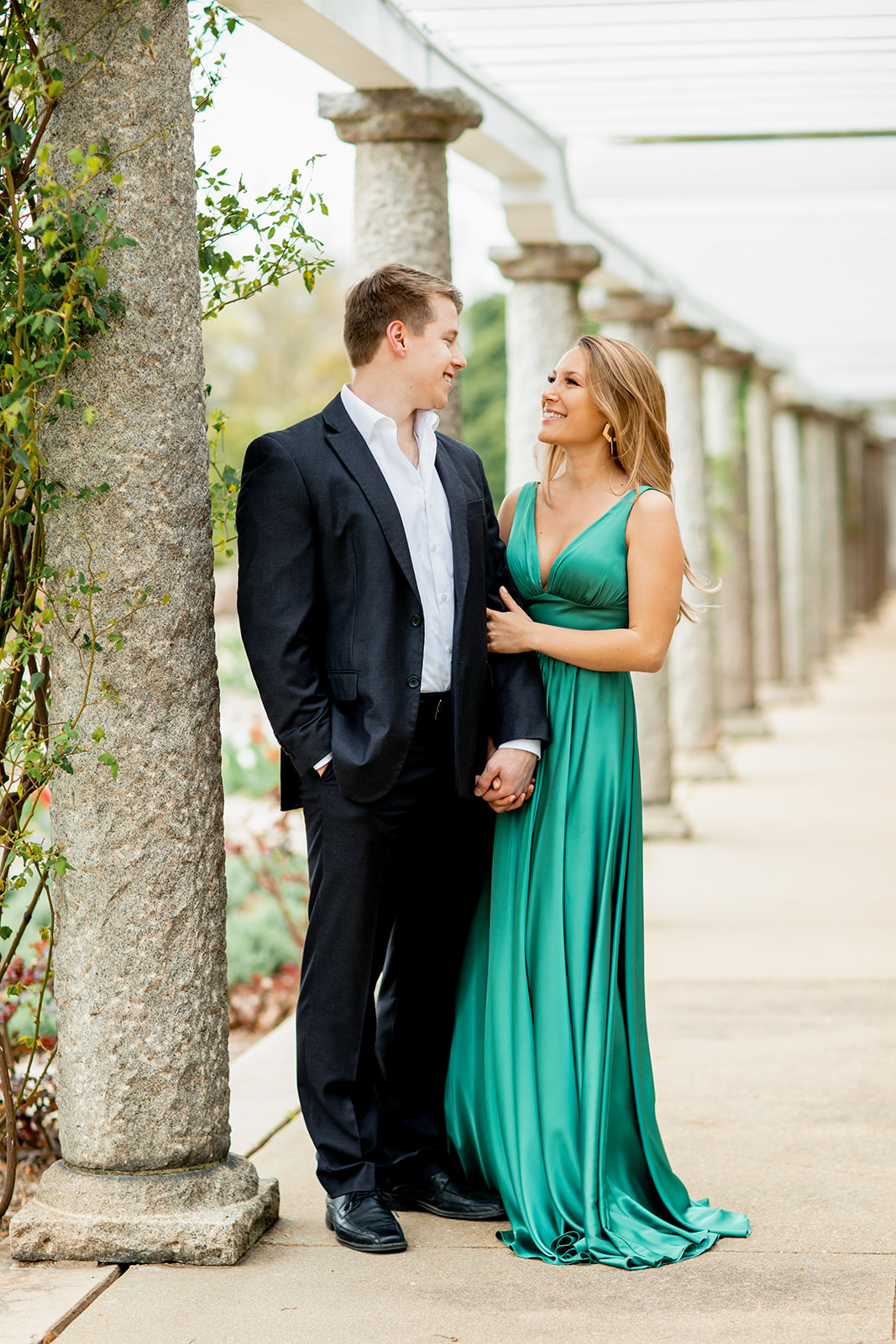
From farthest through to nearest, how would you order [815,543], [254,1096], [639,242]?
[815,543]
[639,242]
[254,1096]

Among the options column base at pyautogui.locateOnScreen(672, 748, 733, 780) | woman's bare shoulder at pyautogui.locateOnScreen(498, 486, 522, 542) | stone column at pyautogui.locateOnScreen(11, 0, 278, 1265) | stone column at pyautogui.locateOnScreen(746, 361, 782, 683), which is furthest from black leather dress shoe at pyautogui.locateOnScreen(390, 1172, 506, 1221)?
stone column at pyautogui.locateOnScreen(746, 361, 782, 683)

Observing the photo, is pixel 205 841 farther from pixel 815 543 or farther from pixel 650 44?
pixel 815 543

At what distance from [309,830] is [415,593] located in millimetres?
619

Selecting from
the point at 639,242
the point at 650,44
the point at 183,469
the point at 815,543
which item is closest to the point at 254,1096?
the point at 183,469

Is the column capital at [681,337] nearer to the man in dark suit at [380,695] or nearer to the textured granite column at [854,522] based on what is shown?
the man in dark suit at [380,695]

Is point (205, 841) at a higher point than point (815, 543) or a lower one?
lower

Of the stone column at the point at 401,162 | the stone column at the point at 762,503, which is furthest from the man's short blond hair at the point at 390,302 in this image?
the stone column at the point at 762,503

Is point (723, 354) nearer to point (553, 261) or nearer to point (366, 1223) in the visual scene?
point (553, 261)

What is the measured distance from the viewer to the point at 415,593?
11.5 ft

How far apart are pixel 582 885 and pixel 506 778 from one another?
0.31 metres

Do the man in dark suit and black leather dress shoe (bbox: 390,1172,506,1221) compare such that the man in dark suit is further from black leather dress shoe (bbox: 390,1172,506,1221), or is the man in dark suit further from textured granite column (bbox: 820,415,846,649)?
textured granite column (bbox: 820,415,846,649)

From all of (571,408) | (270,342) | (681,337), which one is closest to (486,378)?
(270,342)

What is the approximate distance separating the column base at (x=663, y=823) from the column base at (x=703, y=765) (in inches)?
94.2

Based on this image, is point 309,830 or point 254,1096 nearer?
point 309,830
